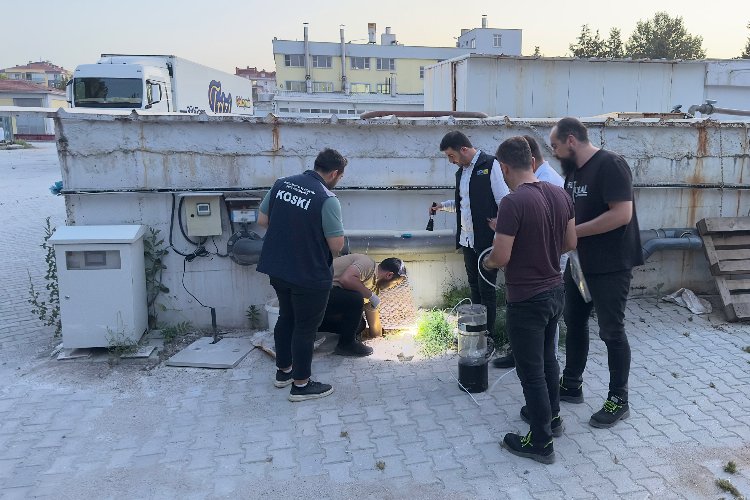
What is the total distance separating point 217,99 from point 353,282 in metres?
20.8

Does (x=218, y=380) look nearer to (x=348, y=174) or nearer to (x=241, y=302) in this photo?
(x=241, y=302)

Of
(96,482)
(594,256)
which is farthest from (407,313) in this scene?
(96,482)

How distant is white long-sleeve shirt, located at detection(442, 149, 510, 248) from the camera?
4.64 meters

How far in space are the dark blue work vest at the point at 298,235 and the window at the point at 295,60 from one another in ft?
175

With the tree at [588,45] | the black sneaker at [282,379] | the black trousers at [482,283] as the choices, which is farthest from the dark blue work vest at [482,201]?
the tree at [588,45]

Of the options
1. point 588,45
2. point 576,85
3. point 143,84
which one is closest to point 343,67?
Answer: point 588,45

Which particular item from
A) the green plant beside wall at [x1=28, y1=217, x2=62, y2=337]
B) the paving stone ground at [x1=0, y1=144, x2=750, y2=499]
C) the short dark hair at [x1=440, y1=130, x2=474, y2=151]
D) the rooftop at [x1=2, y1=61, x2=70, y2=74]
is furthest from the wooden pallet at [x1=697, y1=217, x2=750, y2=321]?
the rooftop at [x1=2, y1=61, x2=70, y2=74]

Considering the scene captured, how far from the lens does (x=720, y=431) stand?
389 centimetres

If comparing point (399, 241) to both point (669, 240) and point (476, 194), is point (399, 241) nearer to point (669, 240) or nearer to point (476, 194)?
point (476, 194)

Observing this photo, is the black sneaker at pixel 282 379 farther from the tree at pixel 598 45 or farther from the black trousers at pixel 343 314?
the tree at pixel 598 45

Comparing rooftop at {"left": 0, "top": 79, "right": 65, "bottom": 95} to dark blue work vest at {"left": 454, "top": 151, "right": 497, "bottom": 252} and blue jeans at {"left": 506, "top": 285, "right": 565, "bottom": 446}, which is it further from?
blue jeans at {"left": 506, "top": 285, "right": 565, "bottom": 446}

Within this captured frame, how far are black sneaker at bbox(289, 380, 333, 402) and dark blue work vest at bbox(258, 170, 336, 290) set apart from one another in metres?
0.84

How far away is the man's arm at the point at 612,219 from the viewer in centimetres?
361

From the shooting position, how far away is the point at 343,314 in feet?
16.8
